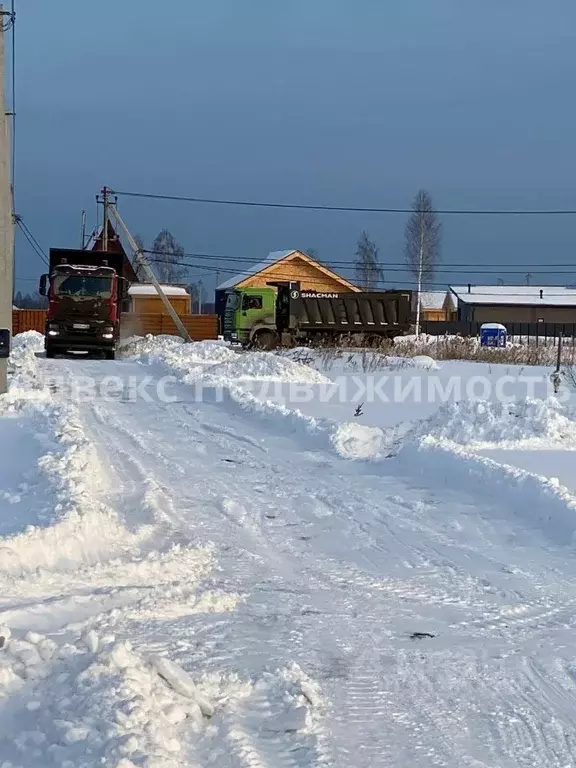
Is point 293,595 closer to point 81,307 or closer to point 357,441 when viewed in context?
point 357,441

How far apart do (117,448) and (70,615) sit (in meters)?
5.51

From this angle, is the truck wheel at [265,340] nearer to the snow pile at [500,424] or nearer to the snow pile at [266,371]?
the snow pile at [266,371]

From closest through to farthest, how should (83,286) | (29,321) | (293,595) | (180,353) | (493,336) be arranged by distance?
(293,595)
(83,286)
(180,353)
(493,336)
(29,321)

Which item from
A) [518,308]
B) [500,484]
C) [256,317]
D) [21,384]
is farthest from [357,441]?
[518,308]

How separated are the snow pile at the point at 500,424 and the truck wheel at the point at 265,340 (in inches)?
849

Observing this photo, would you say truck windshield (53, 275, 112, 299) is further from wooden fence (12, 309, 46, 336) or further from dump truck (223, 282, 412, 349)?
wooden fence (12, 309, 46, 336)

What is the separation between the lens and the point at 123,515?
6.45 metres

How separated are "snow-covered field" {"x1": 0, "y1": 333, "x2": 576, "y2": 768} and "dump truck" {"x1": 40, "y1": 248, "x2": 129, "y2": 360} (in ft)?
46.4

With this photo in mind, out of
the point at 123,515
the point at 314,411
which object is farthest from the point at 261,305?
the point at 123,515

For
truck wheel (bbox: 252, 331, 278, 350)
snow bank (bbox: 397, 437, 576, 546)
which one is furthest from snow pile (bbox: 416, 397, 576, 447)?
truck wheel (bbox: 252, 331, 278, 350)

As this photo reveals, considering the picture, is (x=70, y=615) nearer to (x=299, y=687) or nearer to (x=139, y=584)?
(x=139, y=584)

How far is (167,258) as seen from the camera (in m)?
95.1

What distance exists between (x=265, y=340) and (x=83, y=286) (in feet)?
30.6

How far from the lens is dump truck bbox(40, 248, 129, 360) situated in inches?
968
